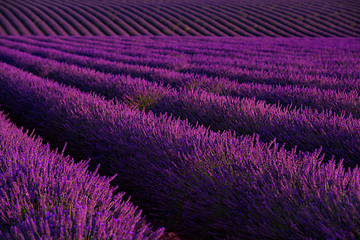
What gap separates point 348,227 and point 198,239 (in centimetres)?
82

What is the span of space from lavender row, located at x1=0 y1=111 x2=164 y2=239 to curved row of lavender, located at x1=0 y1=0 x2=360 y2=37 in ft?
74.5

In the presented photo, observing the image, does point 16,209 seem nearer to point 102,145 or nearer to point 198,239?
point 198,239

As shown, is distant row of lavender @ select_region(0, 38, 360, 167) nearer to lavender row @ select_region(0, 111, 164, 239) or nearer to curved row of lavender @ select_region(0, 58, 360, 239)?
curved row of lavender @ select_region(0, 58, 360, 239)

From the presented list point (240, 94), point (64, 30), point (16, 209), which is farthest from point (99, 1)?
point (16, 209)

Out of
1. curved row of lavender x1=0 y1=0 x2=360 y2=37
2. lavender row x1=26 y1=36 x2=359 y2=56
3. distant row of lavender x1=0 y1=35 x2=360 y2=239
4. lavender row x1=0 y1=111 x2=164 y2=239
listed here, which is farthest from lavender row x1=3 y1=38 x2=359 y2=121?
curved row of lavender x1=0 y1=0 x2=360 y2=37

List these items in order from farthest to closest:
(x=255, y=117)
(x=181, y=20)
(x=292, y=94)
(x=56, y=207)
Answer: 1. (x=181, y=20)
2. (x=292, y=94)
3. (x=255, y=117)
4. (x=56, y=207)

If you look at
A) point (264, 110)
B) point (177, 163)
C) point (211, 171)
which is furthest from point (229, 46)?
point (211, 171)

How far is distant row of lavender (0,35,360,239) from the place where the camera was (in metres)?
1.30

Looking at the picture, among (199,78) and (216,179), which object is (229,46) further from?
(216,179)

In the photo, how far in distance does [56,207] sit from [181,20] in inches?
1106

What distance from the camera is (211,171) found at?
174 centimetres

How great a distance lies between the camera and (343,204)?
1280mm

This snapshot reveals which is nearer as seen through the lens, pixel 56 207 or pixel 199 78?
pixel 56 207

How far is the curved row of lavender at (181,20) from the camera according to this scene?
23.6 meters
